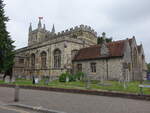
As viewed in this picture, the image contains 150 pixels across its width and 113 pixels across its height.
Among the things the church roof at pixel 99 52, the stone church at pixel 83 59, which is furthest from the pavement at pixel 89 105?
the church roof at pixel 99 52

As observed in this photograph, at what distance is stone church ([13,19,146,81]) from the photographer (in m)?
30.0

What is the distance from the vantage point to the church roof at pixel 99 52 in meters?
29.9

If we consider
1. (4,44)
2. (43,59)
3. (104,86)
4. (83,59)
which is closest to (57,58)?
(43,59)

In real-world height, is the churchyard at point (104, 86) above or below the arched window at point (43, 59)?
below

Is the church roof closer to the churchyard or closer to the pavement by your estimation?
the churchyard

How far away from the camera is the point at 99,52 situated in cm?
3284

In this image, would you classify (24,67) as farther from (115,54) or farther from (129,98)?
(129,98)

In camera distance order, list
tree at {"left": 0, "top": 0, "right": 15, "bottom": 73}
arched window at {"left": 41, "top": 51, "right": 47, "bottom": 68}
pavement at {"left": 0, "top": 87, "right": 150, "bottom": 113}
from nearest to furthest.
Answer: pavement at {"left": 0, "top": 87, "right": 150, "bottom": 113} < tree at {"left": 0, "top": 0, "right": 15, "bottom": 73} < arched window at {"left": 41, "top": 51, "right": 47, "bottom": 68}

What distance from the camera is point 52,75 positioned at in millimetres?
38219

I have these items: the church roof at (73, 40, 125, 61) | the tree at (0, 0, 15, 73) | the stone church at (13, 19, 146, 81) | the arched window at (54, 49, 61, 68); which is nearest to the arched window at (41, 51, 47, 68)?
the stone church at (13, 19, 146, 81)

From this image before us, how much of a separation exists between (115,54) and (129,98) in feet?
57.9

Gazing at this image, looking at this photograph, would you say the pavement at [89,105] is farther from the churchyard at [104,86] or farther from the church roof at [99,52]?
the church roof at [99,52]

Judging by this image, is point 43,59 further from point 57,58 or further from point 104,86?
point 104,86

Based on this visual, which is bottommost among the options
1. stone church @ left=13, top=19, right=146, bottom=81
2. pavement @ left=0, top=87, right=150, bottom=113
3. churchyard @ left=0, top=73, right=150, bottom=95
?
pavement @ left=0, top=87, right=150, bottom=113
